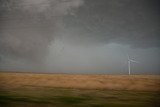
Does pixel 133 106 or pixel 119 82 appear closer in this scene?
pixel 133 106

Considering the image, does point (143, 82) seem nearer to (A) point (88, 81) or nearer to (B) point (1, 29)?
(A) point (88, 81)

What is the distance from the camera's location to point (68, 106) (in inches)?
522

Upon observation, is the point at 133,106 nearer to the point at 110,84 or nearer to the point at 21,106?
the point at 21,106

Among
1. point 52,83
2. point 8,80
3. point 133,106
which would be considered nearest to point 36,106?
point 133,106

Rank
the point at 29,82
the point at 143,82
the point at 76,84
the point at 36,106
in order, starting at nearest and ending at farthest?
the point at 36,106
the point at 143,82
the point at 76,84
the point at 29,82

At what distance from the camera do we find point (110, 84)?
2648 cm

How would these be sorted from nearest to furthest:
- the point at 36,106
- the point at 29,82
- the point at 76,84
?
1. the point at 36,106
2. the point at 76,84
3. the point at 29,82

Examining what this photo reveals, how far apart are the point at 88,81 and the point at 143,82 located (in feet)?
22.6

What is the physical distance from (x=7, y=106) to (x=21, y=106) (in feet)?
2.65

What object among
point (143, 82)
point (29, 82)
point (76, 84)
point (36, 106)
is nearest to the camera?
point (36, 106)

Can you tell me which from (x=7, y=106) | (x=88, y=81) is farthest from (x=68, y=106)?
(x=88, y=81)

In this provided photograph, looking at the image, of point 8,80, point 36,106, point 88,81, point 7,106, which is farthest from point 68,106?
point 8,80

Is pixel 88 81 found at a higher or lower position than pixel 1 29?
lower

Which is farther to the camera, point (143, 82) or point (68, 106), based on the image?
point (143, 82)
